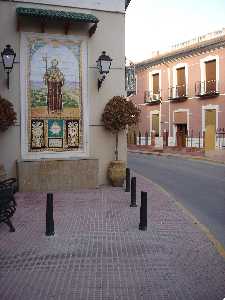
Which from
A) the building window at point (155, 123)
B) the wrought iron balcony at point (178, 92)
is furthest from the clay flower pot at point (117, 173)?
the building window at point (155, 123)

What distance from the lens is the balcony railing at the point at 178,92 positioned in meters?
27.4

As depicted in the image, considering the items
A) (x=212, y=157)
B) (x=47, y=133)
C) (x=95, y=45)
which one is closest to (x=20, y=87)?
(x=47, y=133)

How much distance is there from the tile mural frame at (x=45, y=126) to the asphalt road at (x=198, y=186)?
318 cm

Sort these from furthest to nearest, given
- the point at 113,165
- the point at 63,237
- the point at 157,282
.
A: 1. the point at 113,165
2. the point at 63,237
3. the point at 157,282

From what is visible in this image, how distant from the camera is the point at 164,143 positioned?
29.2m

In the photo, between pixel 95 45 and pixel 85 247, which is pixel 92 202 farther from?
pixel 95 45

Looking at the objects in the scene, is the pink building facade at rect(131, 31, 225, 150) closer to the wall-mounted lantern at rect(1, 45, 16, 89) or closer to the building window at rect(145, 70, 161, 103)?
the building window at rect(145, 70, 161, 103)

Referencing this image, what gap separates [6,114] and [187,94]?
771 inches

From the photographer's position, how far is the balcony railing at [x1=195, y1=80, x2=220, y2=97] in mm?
24656

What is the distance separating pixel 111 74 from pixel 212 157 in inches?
433

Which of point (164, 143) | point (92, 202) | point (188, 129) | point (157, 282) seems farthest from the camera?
point (164, 143)

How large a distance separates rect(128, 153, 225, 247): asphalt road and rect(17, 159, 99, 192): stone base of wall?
101 inches

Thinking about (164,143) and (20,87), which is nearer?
(20,87)

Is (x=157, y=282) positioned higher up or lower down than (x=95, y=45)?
lower down
